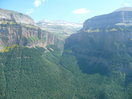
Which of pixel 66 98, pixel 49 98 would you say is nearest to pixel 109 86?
pixel 66 98

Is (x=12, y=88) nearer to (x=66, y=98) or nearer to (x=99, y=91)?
(x=66, y=98)

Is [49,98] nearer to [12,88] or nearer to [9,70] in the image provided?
[12,88]

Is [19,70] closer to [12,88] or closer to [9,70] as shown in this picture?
[9,70]

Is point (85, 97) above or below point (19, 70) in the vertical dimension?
below

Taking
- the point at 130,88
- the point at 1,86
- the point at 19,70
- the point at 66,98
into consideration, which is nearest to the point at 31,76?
the point at 19,70

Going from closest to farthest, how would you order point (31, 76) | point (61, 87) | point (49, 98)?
point (49, 98), point (61, 87), point (31, 76)

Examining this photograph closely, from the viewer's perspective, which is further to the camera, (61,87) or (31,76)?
(31,76)

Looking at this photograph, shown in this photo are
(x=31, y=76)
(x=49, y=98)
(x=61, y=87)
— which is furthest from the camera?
(x=31, y=76)

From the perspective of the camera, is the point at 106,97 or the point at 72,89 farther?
the point at 72,89

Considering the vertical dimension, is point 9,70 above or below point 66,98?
above
